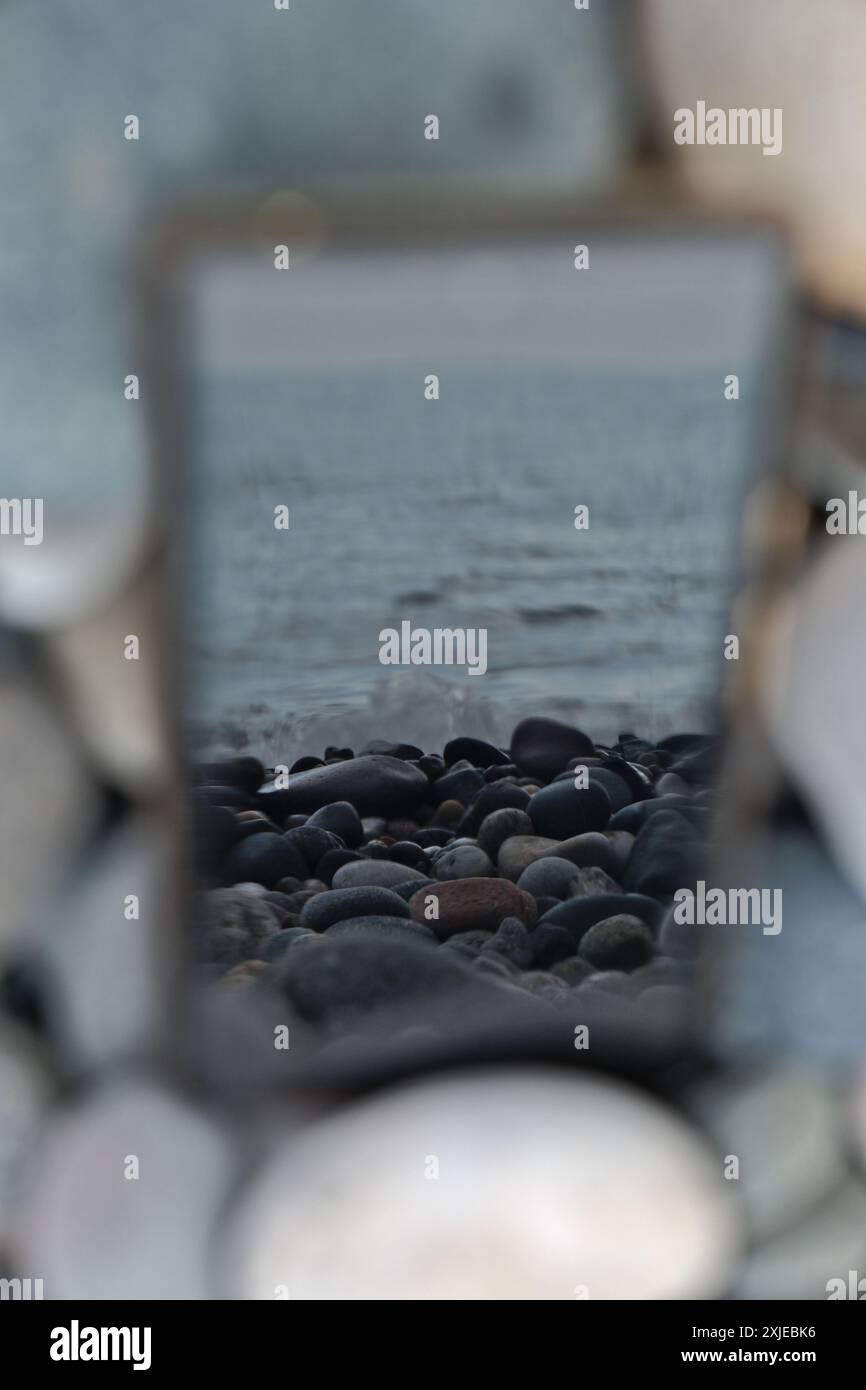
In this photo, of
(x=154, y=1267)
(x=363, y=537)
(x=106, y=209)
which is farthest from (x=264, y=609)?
(x=154, y=1267)

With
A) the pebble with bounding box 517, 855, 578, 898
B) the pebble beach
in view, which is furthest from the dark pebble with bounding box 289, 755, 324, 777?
the pebble with bounding box 517, 855, 578, 898

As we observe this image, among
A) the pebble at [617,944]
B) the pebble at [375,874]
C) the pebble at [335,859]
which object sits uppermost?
the pebble at [335,859]

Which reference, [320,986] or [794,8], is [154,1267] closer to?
[320,986]

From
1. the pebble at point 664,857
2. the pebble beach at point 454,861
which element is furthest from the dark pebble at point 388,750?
the pebble at point 664,857

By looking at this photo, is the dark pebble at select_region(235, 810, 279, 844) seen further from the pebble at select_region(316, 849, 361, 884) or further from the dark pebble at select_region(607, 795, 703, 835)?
the dark pebble at select_region(607, 795, 703, 835)

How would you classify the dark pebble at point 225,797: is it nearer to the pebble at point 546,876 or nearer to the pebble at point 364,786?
the pebble at point 364,786

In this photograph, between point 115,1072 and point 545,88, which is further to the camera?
point 115,1072

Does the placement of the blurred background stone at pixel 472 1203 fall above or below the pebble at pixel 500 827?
below
